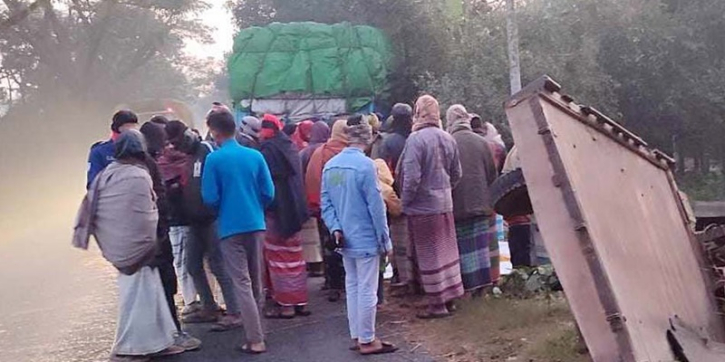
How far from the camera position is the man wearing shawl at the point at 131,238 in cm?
614

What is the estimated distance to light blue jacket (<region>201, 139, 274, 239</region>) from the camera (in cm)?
653

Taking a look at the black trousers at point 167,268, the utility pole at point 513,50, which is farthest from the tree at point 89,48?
the black trousers at point 167,268

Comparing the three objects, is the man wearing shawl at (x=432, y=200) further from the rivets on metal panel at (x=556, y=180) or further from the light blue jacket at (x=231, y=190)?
the rivets on metal panel at (x=556, y=180)

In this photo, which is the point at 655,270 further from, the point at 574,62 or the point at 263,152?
the point at 574,62

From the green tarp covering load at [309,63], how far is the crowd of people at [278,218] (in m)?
8.77

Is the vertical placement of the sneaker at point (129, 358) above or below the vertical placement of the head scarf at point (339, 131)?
below

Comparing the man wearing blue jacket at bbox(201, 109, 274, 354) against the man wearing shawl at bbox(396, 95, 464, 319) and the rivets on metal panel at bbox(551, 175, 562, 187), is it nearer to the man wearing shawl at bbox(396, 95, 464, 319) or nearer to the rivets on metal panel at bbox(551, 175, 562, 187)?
the man wearing shawl at bbox(396, 95, 464, 319)

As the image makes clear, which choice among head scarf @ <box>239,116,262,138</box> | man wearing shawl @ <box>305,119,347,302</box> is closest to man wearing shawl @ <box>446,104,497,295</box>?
man wearing shawl @ <box>305,119,347,302</box>

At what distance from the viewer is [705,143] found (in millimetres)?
20828

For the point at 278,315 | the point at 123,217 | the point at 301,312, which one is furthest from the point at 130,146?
the point at 301,312

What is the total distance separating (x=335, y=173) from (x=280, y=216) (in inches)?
56.0

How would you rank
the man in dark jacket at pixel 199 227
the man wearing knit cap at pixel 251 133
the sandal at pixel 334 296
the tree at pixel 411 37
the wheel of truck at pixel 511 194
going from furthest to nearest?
the tree at pixel 411 37
the sandal at pixel 334 296
the man wearing knit cap at pixel 251 133
the man in dark jacket at pixel 199 227
the wheel of truck at pixel 511 194

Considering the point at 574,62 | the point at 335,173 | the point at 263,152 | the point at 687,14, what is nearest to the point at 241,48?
the point at 574,62

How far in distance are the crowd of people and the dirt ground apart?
27 cm
